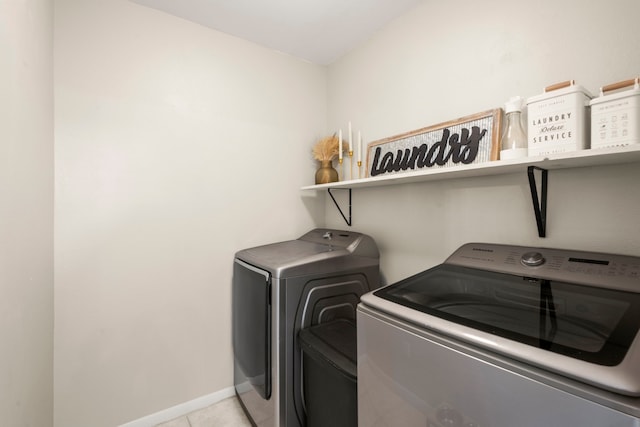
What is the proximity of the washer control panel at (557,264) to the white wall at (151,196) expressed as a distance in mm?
1367

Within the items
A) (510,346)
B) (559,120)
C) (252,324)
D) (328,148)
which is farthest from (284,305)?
(559,120)

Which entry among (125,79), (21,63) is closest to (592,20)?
(21,63)

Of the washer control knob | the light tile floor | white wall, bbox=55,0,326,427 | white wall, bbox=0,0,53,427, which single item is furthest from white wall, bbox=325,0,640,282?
white wall, bbox=0,0,53,427

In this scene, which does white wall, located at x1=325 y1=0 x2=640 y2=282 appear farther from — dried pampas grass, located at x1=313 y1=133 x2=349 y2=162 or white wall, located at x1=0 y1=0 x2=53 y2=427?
white wall, located at x1=0 y1=0 x2=53 y2=427

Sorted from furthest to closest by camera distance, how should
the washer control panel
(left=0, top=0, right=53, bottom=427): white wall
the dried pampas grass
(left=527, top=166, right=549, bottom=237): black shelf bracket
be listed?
1. the dried pampas grass
2. (left=527, top=166, right=549, bottom=237): black shelf bracket
3. the washer control panel
4. (left=0, top=0, right=53, bottom=427): white wall

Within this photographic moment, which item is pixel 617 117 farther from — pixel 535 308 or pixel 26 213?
pixel 26 213

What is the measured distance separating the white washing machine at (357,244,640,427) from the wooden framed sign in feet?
1.62

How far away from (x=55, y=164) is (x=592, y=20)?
243 cm

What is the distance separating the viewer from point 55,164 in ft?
4.52

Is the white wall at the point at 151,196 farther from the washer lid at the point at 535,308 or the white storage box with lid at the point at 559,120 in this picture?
the white storage box with lid at the point at 559,120

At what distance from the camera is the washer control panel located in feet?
2.74

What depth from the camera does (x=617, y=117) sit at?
83 centimetres

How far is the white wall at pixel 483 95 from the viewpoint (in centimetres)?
97

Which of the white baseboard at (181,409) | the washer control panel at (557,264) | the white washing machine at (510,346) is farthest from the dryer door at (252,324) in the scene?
the washer control panel at (557,264)
